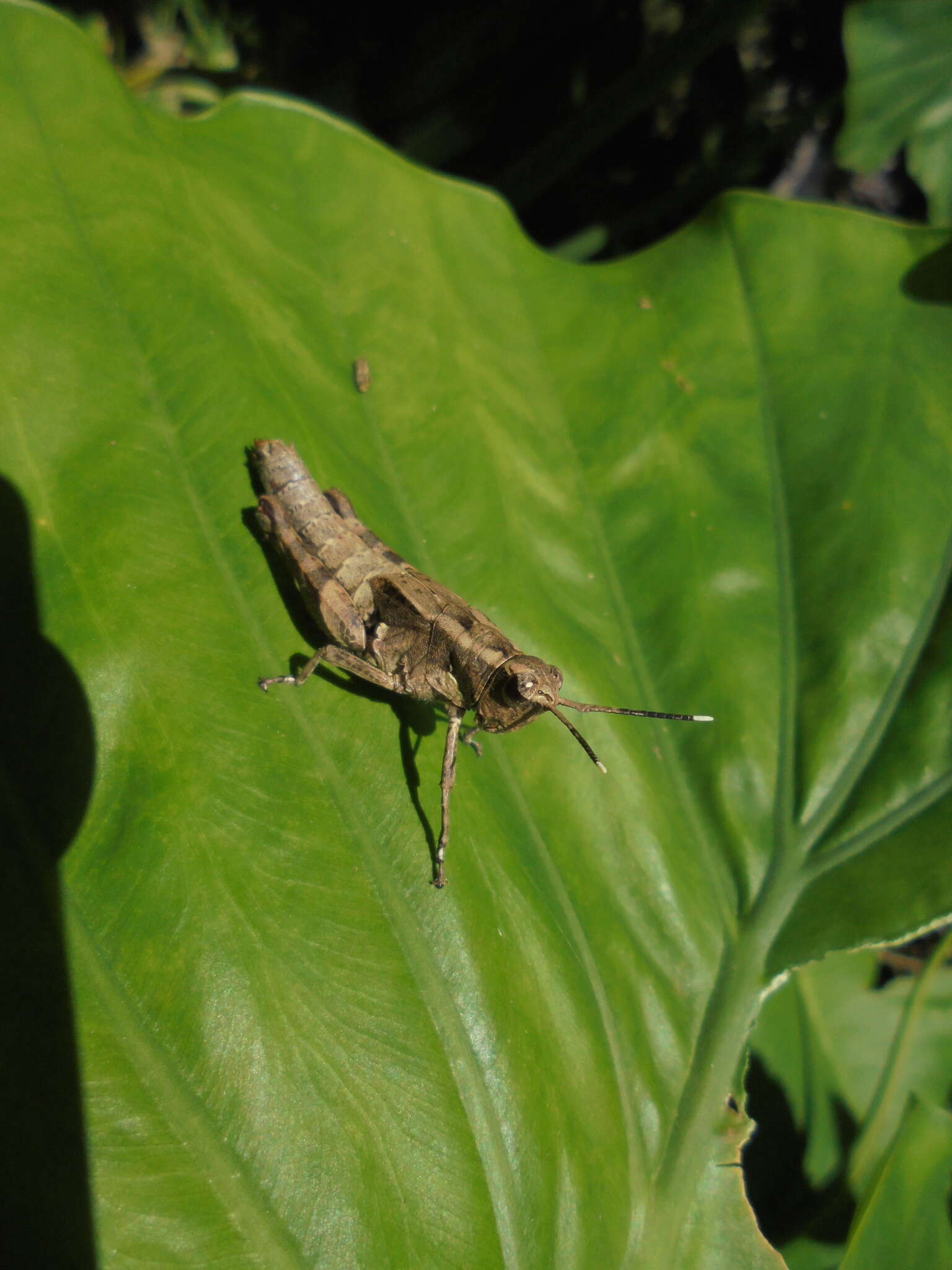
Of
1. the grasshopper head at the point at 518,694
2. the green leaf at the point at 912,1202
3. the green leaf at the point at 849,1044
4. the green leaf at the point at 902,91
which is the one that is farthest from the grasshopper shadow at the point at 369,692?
the green leaf at the point at 902,91

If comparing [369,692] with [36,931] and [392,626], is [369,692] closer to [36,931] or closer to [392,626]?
[392,626]

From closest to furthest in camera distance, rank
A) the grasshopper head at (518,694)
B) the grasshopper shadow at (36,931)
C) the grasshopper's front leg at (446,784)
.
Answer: the grasshopper shadow at (36,931), the grasshopper's front leg at (446,784), the grasshopper head at (518,694)

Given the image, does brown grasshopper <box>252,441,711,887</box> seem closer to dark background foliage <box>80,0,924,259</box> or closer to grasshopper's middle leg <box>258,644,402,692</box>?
grasshopper's middle leg <box>258,644,402,692</box>

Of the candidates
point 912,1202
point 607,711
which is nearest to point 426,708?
point 607,711

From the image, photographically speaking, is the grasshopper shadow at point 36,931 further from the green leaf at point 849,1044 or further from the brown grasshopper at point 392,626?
the green leaf at point 849,1044

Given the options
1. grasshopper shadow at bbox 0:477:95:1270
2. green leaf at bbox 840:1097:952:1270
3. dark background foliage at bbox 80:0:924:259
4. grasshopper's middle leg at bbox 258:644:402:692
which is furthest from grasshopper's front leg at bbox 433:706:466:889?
dark background foliage at bbox 80:0:924:259
